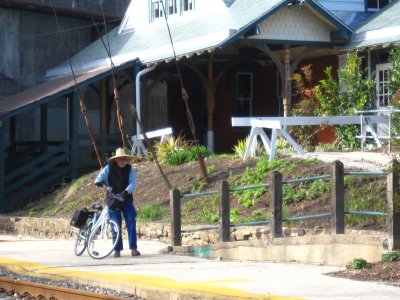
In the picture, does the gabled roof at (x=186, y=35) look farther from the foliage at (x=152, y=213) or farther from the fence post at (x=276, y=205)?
the fence post at (x=276, y=205)

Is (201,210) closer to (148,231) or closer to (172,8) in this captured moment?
(148,231)

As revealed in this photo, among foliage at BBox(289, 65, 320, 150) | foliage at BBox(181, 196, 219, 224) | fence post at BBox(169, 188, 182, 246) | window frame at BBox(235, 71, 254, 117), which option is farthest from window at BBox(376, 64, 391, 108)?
fence post at BBox(169, 188, 182, 246)

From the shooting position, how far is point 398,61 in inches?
818

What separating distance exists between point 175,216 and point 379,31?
9.22 m

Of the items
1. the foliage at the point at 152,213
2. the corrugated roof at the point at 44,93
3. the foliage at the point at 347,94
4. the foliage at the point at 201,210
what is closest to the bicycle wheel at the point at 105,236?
the foliage at the point at 201,210

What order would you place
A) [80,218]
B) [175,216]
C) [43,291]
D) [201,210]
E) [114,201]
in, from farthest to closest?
[201,210], [175,216], [80,218], [114,201], [43,291]

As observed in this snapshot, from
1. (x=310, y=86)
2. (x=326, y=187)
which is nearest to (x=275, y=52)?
(x=310, y=86)

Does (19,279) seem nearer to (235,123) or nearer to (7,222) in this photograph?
(235,123)

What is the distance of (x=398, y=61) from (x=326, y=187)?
17.6ft

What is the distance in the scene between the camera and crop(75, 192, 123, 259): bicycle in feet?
49.1

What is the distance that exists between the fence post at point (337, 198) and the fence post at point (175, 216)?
335 cm

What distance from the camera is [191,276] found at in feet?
41.1

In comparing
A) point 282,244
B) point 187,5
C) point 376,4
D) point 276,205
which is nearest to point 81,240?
point 276,205

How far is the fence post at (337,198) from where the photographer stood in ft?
45.4
